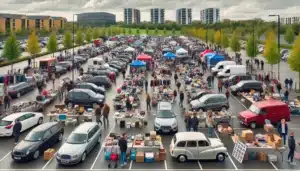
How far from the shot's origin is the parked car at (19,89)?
3316 centimetres

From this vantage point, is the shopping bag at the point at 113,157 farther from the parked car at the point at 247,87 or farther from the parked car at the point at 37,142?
the parked car at the point at 247,87

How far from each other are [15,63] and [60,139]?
1769 inches

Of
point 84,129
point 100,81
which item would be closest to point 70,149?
point 84,129

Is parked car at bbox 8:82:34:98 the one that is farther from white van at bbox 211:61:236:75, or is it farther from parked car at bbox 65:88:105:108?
white van at bbox 211:61:236:75

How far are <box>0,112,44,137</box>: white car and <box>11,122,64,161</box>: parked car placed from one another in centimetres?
314

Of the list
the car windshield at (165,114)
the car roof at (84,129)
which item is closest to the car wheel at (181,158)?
the car roof at (84,129)

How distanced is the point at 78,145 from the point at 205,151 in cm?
605

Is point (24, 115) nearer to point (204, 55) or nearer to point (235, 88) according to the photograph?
point (235, 88)

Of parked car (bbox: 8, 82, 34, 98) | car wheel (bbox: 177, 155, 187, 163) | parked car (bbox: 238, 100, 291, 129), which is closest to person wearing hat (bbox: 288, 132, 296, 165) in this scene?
car wheel (bbox: 177, 155, 187, 163)

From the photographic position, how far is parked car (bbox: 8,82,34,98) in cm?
3316

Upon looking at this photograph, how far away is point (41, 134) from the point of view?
725 inches

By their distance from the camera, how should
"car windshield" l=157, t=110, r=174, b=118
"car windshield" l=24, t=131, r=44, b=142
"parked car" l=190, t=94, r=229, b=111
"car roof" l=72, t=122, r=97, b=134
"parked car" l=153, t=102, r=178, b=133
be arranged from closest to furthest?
"car windshield" l=24, t=131, r=44, b=142
"car roof" l=72, t=122, r=97, b=134
"parked car" l=153, t=102, r=178, b=133
"car windshield" l=157, t=110, r=174, b=118
"parked car" l=190, t=94, r=229, b=111

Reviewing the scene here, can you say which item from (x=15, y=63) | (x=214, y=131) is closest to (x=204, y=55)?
(x=15, y=63)

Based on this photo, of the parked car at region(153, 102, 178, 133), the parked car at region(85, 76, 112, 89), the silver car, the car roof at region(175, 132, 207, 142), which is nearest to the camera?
the silver car
